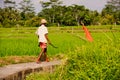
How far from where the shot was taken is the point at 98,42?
10.9 feet

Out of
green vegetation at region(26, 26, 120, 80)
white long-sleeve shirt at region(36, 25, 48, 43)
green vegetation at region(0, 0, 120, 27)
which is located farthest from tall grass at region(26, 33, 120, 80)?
green vegetation at region(0, 0, 120, 27)

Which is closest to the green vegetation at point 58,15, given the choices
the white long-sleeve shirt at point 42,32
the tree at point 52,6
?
the tree at point 52,6

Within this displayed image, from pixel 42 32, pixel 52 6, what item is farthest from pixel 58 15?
pixel 42 32

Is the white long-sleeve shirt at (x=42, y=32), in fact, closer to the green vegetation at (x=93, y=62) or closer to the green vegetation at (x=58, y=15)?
the green vegetation at (x=93, y=62)

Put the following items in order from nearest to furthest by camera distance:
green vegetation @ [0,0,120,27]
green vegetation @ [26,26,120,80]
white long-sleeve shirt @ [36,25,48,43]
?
green vegetation @ [26,26,120,80] → white long-sleeve shirt @ [36,25,48,43] → green vegetation @ [0,0,120,27]

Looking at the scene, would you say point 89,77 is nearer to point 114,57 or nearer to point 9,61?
point 114,57

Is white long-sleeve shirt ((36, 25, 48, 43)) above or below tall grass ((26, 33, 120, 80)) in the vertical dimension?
below

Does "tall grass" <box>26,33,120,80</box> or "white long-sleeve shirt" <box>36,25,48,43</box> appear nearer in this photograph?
"tall grass" <box>26,33,120,80</box>

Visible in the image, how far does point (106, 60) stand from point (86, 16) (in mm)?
45870

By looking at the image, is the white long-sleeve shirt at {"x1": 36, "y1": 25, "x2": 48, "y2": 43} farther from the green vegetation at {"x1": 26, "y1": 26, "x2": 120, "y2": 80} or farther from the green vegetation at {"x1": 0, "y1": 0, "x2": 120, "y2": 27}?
the green vegetation at {"x1": 0, "y1": 0, "x2": 120, "y2": 27}

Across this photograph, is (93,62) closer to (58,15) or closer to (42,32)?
(42,32)

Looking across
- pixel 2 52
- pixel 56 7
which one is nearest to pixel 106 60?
pixel 2 52

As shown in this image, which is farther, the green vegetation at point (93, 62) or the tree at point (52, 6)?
the tree at point (52, 6)

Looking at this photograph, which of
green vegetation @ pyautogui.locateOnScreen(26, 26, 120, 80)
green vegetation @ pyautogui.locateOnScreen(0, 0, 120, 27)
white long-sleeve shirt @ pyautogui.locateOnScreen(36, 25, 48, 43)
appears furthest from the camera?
green vegetation @ pyautogui.locateOnScreen(0, 0, 120, 27)
